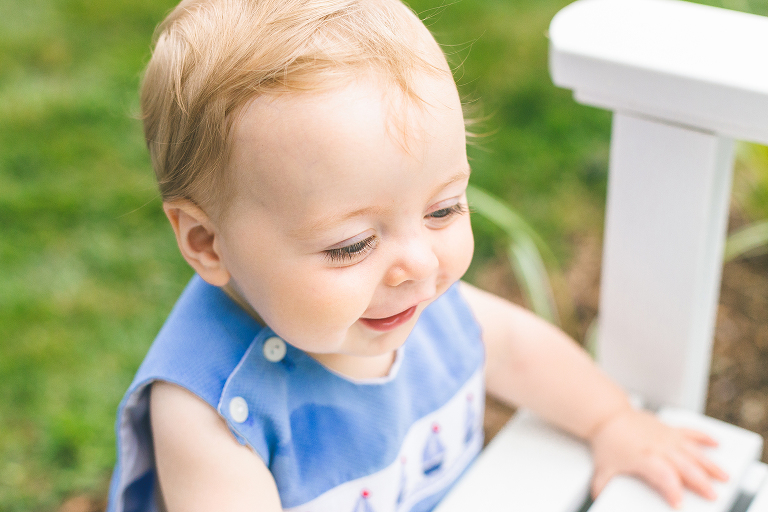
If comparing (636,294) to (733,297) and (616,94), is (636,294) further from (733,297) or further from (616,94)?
(733,297)

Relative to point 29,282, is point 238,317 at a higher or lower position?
higher

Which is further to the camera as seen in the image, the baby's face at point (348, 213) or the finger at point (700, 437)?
the finger at point (700, 437)

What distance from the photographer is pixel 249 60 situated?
0.85m

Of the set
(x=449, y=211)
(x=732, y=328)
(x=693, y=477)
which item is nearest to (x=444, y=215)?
(x=449, y=211)

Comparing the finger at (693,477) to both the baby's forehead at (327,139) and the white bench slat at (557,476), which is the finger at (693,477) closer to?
the white bench slat at (557,476)

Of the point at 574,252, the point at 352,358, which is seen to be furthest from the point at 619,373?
the point at 574,252

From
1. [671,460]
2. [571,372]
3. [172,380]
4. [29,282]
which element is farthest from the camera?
[29,282]

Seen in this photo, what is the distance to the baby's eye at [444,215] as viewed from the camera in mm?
937

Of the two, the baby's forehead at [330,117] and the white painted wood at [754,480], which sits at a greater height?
the baby's forehead at [330,117]

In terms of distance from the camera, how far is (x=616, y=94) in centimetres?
104

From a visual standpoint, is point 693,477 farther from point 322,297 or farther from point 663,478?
point 322,297

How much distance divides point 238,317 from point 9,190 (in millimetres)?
1600

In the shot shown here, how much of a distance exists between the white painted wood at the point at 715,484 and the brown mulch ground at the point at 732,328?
1.99 ft

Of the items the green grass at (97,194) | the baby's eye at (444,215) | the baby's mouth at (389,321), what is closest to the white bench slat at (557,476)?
the baby's mouth at (389,321)
